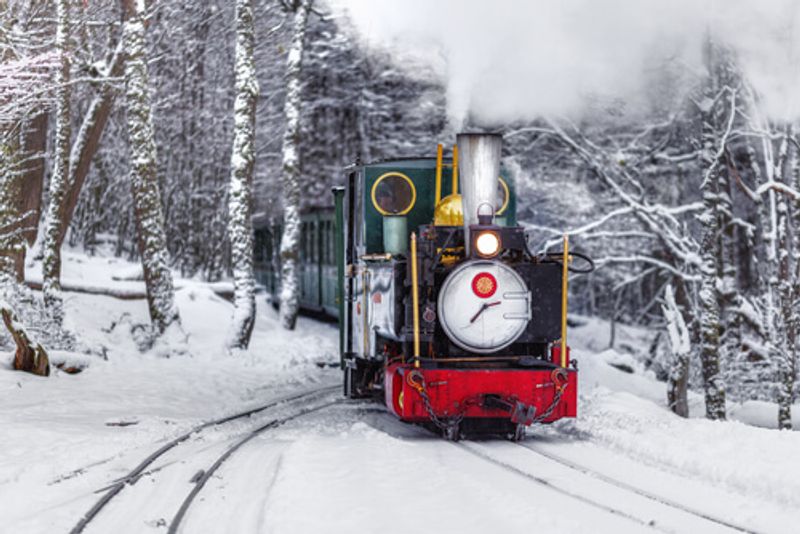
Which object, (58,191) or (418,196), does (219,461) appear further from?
(58,191)

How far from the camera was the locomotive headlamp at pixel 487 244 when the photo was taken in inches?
332

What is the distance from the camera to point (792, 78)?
16.8 m

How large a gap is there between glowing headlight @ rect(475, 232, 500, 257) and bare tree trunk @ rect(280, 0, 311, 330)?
1308 cm

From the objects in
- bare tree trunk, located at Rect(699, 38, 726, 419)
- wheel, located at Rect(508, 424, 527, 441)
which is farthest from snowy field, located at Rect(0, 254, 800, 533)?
bare tree trunk, located at Rect(699, 38, 726, 419)

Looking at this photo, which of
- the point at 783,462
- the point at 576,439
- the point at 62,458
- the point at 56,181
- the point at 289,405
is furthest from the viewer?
the point at 56,181

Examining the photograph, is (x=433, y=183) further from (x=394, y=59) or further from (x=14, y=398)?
(x=394, y=59)

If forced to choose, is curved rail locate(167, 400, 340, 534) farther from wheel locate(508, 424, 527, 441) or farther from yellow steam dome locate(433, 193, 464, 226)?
yellow steam dome locate(433, 193, 464, 226)

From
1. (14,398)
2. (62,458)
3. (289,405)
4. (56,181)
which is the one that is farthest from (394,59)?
(62,458)

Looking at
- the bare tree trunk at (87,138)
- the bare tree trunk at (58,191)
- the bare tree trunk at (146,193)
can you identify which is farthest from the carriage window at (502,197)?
the bare tree trunk at (87,138)

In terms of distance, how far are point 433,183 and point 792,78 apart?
9.50 meters

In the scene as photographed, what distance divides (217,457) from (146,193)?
9.83 metres

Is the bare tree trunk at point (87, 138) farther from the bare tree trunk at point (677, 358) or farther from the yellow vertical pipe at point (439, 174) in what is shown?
the bare tree trunk at point (677, 358)

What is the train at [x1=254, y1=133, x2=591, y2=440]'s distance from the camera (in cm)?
848

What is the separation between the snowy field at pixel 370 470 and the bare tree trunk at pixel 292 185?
8621mm
